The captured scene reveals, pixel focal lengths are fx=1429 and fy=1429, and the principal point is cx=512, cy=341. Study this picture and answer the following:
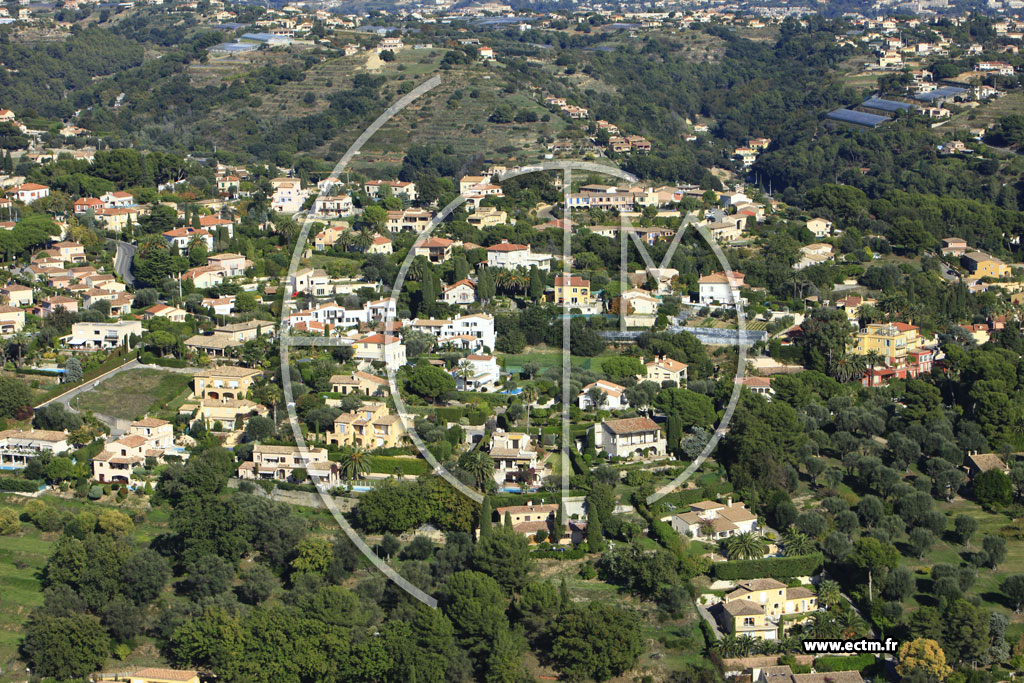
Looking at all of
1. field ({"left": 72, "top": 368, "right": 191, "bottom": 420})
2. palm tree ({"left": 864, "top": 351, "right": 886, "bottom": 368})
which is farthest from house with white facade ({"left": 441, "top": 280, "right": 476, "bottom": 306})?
palm tree ({"left": 864, "top": 351, "right": 886, "bottom": 368})

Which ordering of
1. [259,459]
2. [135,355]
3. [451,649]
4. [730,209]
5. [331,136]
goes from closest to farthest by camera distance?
[451,649] → [259,459] → [135,355] → [730,209] → [331,136]

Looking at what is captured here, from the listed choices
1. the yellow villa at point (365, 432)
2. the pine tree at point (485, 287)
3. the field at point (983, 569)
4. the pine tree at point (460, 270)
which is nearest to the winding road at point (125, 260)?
the pine tree at point (460, 270)

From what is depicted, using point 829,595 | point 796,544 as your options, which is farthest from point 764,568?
point 829,595

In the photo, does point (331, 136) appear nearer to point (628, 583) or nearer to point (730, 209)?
point (730, 209)

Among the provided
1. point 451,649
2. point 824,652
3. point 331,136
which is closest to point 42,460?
point 451,649

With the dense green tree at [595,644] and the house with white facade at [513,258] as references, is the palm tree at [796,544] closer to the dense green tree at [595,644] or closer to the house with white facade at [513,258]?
the dense green tree at [595,644]

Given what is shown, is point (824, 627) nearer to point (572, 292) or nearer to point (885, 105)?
point (572, 292)
